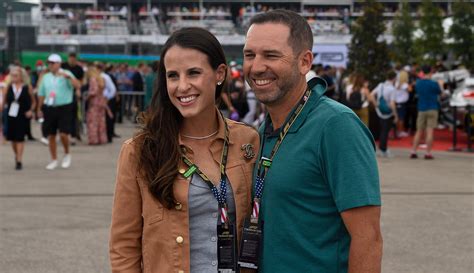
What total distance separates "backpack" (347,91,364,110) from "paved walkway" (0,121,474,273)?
1.66 metres

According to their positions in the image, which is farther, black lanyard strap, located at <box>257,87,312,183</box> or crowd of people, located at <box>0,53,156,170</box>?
crowd of people, located at <box>0,53,156,170</box>

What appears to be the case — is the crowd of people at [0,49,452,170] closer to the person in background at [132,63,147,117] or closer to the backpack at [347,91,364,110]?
the backpack at [347,91,364,110]

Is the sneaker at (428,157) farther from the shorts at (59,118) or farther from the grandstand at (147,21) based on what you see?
the grandstand at (147,21)

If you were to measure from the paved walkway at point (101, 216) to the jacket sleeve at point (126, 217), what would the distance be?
154 inches

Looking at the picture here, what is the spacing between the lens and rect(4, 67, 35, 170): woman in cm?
1361

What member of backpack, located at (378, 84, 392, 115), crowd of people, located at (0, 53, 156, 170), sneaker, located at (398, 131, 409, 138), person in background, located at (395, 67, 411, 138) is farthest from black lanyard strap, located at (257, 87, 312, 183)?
A: sneaker, located at (398, 131, 409, 138)

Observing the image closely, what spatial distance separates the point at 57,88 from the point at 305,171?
38.5 ft

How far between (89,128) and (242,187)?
15.7m

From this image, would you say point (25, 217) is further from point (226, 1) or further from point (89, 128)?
point (226, 1)

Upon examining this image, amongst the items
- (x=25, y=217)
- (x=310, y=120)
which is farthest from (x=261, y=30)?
(x=25, y=217)

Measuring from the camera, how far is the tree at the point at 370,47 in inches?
883

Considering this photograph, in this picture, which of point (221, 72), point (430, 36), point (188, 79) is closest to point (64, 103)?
point (221, 72)

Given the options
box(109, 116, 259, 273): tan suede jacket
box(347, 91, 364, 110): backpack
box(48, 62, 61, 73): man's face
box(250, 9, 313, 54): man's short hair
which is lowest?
box(347, 91, 364, 110): backpack

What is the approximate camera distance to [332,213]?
2.82m
